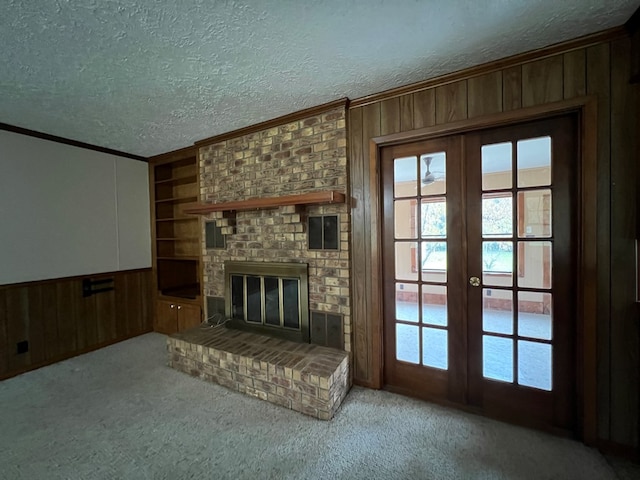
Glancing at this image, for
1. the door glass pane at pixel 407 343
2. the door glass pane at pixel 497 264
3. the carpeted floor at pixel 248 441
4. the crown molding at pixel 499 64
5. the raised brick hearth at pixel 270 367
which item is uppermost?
the crown molding at pixel 499 64

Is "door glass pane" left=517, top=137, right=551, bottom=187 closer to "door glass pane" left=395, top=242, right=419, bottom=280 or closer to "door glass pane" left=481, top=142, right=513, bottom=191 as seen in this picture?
"door glass pane" left=481, top=142, right=513, bottom=191

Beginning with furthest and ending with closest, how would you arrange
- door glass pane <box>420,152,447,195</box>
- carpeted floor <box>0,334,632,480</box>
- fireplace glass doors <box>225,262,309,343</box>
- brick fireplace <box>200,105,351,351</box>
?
fireplace glass doors <box>225,262,309,343</box> → brick fireplace <box>200,105,351,351</box> → door glass pane <box>420,152,447,195</box> → carpeted floor <box>0,334,632,480</box>

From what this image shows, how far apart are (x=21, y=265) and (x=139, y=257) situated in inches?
44.1

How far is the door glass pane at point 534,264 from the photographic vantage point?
174 centimetres

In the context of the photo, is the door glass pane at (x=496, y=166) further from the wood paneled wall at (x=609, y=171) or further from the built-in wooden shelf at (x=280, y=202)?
the built-in wooden shelf at (x=280, y=202)

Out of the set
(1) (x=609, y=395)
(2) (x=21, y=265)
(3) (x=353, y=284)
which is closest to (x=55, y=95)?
(2) (x=21, y=265)

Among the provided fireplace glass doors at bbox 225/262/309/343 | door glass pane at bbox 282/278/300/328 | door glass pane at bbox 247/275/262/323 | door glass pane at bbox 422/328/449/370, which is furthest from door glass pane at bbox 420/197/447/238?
door glass pane at bbox 247/275/262/323

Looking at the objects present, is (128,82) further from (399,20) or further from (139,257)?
(139,257)

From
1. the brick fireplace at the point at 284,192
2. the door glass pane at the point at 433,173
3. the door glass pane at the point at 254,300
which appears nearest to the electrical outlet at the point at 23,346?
the brick fireplace at the point at 284,192

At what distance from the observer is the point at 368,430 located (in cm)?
176

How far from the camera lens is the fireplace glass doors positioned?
8.00 feet

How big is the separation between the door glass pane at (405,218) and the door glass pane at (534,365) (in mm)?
1087

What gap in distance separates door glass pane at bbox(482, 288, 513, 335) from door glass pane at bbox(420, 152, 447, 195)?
0.85 metres

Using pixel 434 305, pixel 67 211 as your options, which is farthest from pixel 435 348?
pixel 67 211
